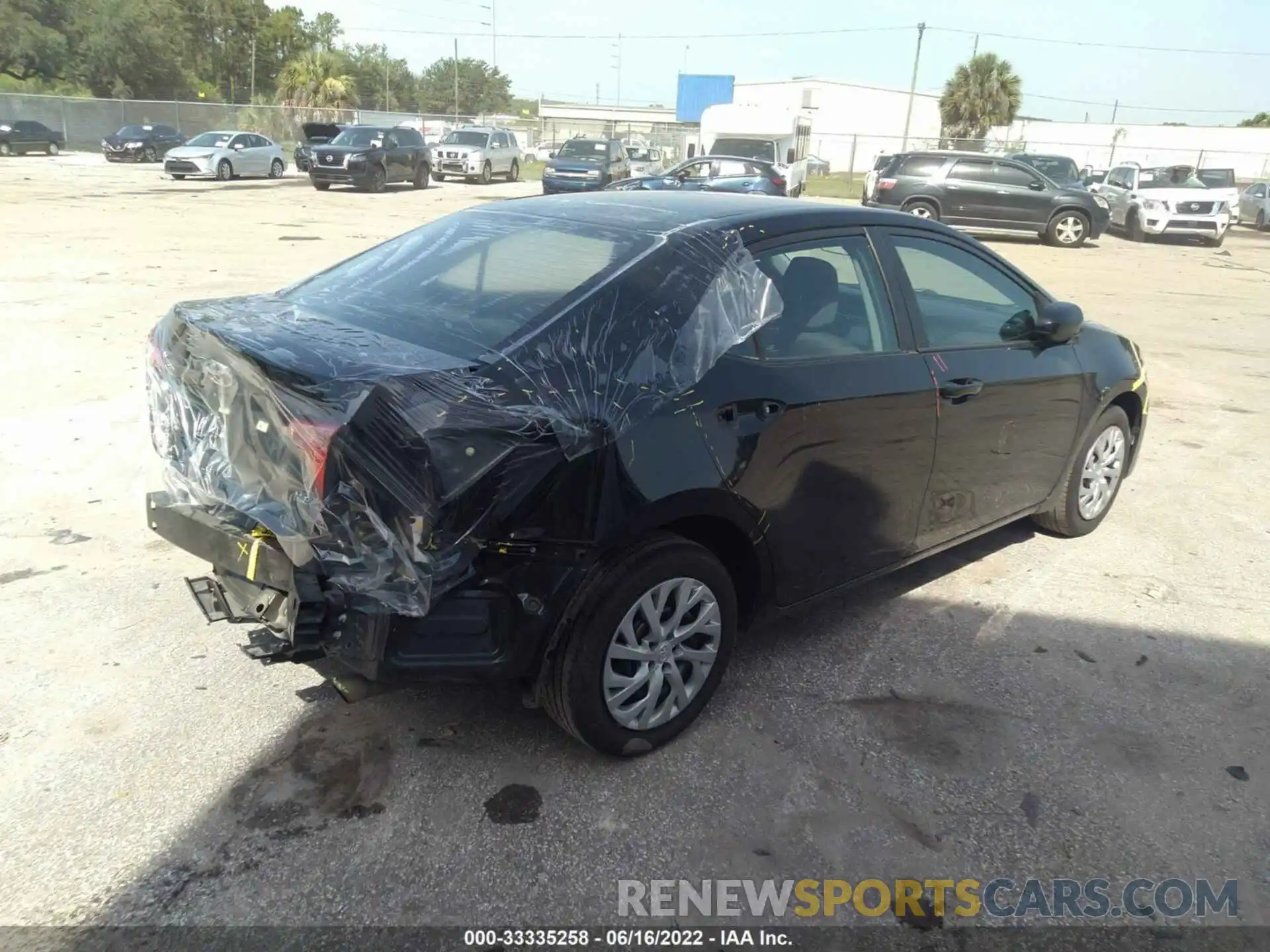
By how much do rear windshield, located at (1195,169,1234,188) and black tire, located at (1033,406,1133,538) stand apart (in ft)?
74.1

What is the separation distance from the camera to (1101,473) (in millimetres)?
4941

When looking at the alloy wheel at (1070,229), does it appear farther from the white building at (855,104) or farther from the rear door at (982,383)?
the white building at (855,104)

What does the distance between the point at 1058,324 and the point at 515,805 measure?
3054mm

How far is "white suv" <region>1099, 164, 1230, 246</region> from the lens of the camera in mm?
22266

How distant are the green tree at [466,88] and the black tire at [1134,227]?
8574cm

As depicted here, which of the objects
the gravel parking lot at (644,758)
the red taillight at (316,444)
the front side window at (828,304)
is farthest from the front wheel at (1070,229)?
the red taillight at (316,444)

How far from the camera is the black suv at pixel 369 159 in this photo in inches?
1019

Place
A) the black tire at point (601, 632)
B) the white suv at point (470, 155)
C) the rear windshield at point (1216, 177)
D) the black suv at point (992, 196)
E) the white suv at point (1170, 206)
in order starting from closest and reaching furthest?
1. the black tire at point (601, 632)
2. the black suv at point (992, 196)
3. the white suv at point (1170, 206)
4. the rear windshield at point (1216, 177)
5. the white suv at point (470, 155)

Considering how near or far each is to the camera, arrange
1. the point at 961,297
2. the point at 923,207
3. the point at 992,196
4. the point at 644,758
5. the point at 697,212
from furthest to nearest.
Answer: the point at 923,207 → the point at 992,196 → the point at 961,297 → the point at 697,212 → the point at 644,758

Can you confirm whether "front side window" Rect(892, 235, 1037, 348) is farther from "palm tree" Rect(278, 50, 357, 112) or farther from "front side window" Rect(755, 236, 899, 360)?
"palm tree" Rect(278, 50, 357, 112)

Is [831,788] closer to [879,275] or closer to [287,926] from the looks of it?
[287,926]

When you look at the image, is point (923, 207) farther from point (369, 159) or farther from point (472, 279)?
point (472, 279)

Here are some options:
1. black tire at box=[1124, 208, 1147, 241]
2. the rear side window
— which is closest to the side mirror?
the rear side window

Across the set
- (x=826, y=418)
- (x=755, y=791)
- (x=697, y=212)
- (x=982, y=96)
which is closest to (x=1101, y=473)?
(x=826, y=418)
